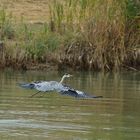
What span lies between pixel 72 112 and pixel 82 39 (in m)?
7.42

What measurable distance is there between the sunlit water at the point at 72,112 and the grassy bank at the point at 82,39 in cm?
165

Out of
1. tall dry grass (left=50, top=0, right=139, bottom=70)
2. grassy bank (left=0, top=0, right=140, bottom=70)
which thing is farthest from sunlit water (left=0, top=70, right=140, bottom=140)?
tall dry grass (left=50, top=0, right=139, bottom=70)

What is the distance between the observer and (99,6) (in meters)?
20.5

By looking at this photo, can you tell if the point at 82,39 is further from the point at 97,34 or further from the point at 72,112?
the point at 72,112

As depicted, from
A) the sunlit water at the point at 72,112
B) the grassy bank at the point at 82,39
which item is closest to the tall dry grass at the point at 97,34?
the grassy bank at the point at 82,39

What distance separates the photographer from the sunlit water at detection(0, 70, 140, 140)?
36.6 feet

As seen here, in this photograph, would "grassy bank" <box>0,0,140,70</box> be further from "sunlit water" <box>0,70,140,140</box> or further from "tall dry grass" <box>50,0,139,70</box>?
"sunlit water" <box>0,70,140,140</box>

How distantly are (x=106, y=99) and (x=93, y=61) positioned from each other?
5.26 meters

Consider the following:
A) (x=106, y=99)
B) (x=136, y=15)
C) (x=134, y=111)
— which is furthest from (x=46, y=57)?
(x=134, y=111)

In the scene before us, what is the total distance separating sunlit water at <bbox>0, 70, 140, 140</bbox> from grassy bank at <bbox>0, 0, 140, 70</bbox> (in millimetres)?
1646

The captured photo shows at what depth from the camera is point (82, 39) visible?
20500 millimetres

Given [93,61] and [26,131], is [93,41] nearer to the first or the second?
[93,61]

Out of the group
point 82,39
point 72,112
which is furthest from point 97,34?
point 72,112

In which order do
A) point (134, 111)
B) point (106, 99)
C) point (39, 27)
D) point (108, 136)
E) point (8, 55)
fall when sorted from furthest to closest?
point (39, 27)
point (8, 55)
point (106, 99)
point (134, 111)
point (108, 136)
